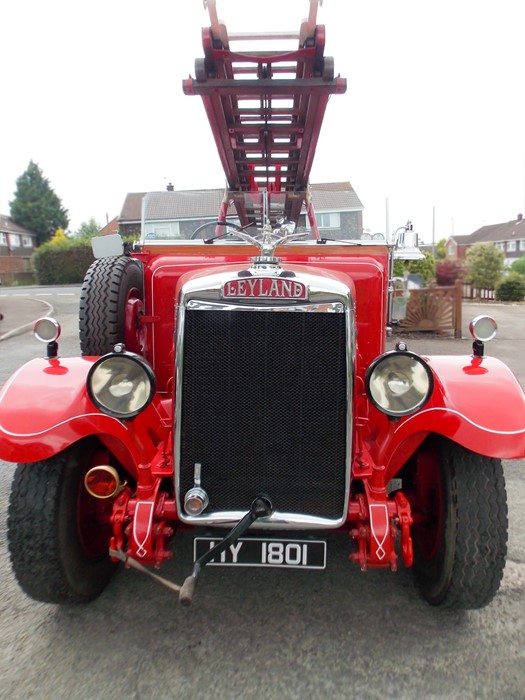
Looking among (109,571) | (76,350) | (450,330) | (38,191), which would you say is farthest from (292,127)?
(38,191)

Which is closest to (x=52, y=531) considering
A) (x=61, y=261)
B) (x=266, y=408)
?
(x=266, y=408)

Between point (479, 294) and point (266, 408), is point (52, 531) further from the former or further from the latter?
point (479, 294)

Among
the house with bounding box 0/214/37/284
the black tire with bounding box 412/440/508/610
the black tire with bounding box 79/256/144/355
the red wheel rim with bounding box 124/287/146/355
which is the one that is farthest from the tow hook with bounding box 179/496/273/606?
the house with bounding box 0/214/37/284

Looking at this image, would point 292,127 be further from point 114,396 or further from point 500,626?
point 500,626

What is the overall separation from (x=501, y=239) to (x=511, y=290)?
159 ft

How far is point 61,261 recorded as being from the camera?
3347 cm

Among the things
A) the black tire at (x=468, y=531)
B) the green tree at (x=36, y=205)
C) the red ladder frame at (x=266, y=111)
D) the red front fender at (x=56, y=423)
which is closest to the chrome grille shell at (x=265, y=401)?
the red front fender at (x=56, y=423)

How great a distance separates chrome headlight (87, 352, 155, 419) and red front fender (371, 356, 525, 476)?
3.54 ft

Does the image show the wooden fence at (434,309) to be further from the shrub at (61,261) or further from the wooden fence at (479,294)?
the shrub at (61,261)

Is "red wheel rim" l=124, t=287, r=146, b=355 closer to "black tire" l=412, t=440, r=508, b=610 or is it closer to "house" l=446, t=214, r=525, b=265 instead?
"black tire" l=412, t=440, r=508, b=610

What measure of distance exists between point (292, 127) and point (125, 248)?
2003 mm

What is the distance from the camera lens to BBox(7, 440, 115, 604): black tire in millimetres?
2396

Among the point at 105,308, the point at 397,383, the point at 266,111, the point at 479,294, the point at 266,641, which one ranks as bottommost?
the point at 479,294

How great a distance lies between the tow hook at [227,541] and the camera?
6.15ft
